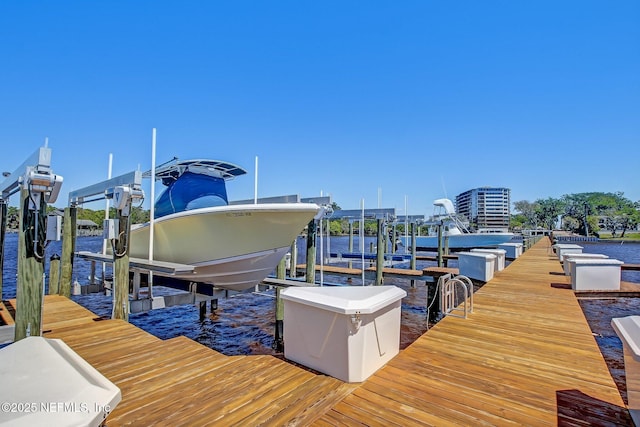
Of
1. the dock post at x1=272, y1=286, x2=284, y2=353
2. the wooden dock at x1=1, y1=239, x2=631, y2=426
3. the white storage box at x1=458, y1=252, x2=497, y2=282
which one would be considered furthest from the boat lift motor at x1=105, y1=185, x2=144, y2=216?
the white storage box at x1=458, y1=252, x2=497, y2=282

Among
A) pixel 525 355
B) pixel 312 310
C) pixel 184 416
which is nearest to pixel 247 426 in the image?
pixel 184 416

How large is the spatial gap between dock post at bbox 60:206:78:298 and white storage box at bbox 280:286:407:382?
6129 millimetres

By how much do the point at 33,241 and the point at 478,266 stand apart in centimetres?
959

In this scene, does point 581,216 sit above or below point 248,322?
above

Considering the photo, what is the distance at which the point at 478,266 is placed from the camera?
9320 millimetres

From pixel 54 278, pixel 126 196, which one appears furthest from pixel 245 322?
A: pixel 126 196

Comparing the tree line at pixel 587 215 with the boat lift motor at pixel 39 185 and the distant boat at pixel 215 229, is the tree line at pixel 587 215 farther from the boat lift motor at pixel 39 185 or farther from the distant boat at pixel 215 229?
the boat lift motor at pixel 39 185

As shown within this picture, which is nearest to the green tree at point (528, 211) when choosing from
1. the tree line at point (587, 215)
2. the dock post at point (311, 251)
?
the tree line at point (587, 215)

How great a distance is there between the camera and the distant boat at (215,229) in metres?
6.51

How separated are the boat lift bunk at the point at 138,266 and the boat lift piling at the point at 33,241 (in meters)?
1.42

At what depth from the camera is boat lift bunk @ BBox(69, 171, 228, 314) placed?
16.4ft

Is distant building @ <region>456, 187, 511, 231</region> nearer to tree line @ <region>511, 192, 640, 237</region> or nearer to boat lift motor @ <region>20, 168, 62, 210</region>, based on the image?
tree line @ <region>511, 192, 640, 237</region>

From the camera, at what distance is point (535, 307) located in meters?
5.89

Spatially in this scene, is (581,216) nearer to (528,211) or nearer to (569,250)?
(528,211)
